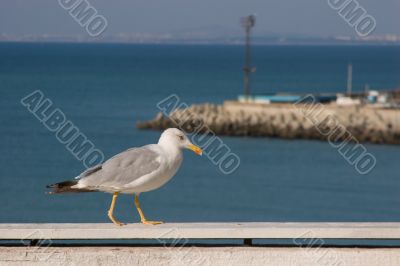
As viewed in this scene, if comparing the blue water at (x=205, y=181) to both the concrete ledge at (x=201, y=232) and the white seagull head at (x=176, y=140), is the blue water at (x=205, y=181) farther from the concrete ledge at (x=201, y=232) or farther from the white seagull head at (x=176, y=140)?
the concrete ledge at (x=201, y=232)

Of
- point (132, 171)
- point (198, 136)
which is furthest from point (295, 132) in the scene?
point (132, 171)

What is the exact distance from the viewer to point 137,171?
541 cm

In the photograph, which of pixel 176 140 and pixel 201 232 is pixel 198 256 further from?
pixel 176 140

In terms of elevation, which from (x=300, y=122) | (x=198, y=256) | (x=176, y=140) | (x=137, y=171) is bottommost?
(x=198, y=256)

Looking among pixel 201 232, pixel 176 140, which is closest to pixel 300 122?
pixel 176 140

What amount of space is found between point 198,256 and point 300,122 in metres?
42.3

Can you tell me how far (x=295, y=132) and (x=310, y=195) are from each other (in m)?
13.7

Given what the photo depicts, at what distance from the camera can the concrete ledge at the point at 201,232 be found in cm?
493

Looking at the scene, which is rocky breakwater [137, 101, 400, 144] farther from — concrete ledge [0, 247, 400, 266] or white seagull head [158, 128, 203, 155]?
concrete ledge [0, 247, 400, 266]

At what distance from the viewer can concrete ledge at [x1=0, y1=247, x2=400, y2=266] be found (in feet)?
15.9

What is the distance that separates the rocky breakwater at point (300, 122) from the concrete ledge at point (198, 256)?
39.2m

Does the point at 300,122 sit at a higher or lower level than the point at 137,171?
higher

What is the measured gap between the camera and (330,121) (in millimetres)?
46750

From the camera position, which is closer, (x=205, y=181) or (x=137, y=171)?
(x=137, y=171)
